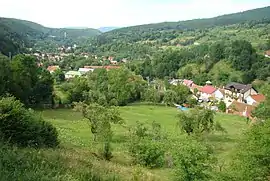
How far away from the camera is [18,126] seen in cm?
1588

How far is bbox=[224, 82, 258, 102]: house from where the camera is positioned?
8331 cm

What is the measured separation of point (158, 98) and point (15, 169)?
60.7m

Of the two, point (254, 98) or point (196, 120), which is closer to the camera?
point (196, 120)

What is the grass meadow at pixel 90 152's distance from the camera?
991 cm

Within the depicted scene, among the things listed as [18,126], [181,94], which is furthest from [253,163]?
[181,94]

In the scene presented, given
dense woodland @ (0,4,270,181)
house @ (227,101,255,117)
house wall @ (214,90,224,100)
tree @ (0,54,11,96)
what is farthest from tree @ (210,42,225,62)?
tree @ (0,54,11,96)

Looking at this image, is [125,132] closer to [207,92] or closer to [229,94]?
[207,92]

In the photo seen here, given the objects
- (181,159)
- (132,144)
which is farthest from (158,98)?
(181,159)

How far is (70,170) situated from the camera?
10.6m

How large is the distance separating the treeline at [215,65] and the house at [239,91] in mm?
9998

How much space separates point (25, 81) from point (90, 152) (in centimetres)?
2782

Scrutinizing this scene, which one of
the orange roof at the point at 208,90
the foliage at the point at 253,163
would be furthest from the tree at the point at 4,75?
the orange roof at the point at 208,90

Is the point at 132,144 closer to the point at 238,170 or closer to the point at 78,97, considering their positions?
the point at 238,170

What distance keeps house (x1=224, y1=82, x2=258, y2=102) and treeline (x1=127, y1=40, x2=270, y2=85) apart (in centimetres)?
1000
